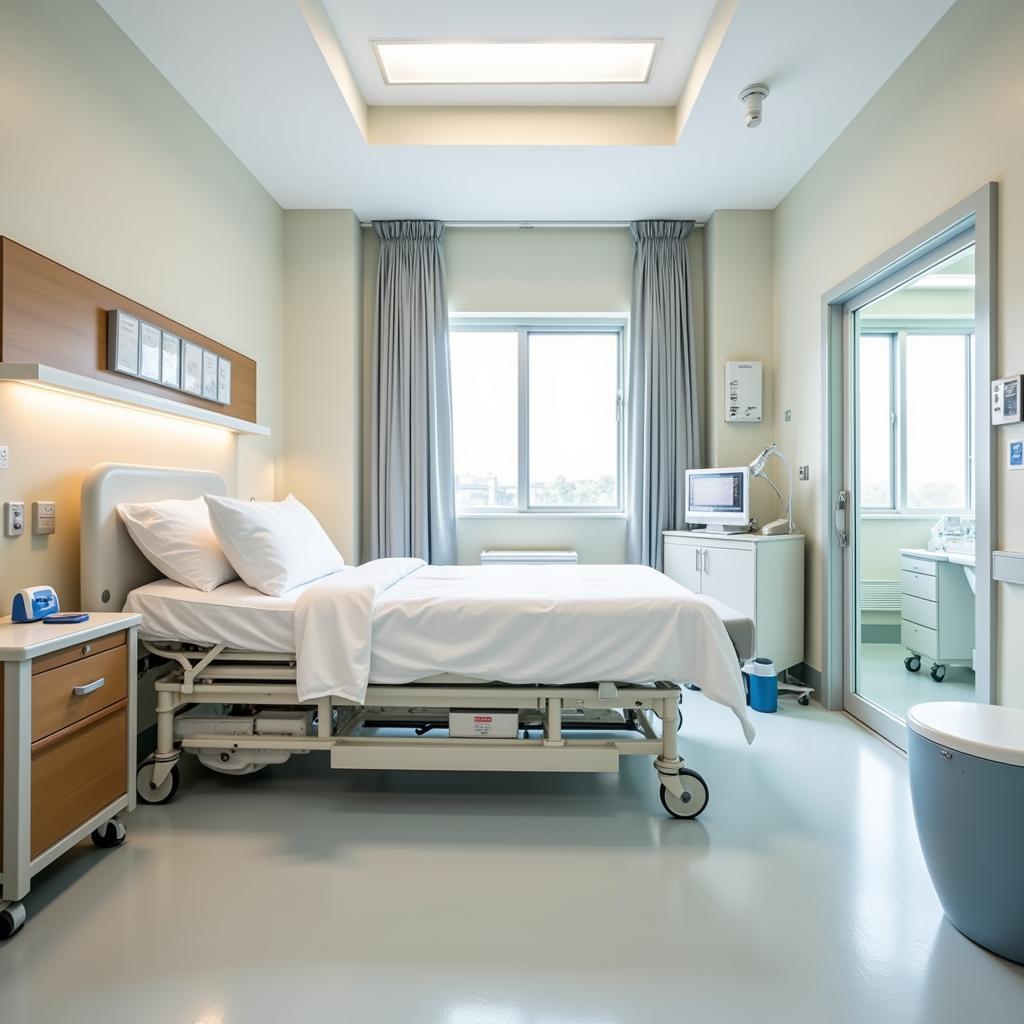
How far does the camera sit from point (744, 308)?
13.8 feet

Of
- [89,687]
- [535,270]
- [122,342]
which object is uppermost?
[535,270]

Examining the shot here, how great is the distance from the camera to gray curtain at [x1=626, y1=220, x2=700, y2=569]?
4.34 metres

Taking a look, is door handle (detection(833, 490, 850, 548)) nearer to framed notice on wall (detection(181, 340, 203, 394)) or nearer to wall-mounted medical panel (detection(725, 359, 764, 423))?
wall-mounted medical panel (detection(725, 359, 764, 423))

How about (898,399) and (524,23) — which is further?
(898,399)

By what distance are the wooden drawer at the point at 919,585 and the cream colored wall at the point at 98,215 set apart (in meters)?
3.71

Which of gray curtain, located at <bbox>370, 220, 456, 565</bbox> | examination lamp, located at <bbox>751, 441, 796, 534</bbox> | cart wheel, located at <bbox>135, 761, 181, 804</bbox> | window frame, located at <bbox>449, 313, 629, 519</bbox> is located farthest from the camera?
window frame, located at <bbox>449, 313, 629, 519</bbox>

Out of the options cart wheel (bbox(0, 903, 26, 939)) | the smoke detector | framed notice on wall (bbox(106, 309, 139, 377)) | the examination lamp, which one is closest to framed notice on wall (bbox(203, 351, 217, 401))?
framed notice on wall (bbox(106, 309, 139, 377))

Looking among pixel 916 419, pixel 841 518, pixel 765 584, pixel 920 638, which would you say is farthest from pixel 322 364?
pixel 920 638

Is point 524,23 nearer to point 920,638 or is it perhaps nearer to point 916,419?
point 916,419

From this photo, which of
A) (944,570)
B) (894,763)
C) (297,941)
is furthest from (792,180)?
(297,941)

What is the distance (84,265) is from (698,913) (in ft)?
10.2

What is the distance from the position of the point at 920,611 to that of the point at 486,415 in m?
3.11

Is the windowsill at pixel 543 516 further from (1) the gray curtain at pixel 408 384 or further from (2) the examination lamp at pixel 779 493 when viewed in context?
(2) the examination lamp at pixel 779 493

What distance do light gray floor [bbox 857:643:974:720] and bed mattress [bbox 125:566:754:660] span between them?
1256 mm
